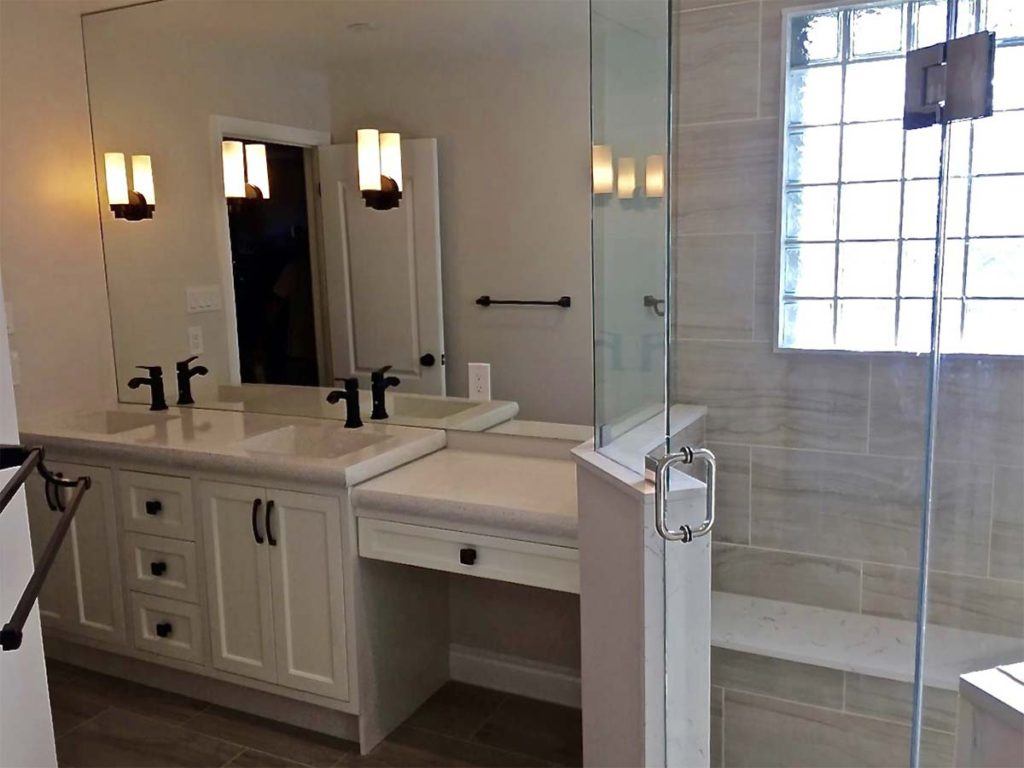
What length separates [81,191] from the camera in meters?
3.06

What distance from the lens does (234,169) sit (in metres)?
2.93

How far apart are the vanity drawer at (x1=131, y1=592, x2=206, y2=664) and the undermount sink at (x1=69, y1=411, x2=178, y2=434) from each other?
0.59 metres

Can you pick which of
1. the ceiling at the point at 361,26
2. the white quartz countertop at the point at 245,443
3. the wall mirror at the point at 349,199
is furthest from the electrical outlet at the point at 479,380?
the ceiling at the point at 361,26

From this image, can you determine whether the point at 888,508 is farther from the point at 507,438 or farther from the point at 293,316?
the point at 293,316

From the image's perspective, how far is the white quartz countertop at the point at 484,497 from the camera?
6.73 feet

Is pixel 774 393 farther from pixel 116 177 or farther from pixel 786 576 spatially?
pixel 116 177

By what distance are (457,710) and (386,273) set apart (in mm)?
1383

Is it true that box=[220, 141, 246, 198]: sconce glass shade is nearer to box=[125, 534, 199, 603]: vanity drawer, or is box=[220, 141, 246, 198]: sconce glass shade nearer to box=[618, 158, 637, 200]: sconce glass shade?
box=[125, 534, 199, 603]: vanity drawer

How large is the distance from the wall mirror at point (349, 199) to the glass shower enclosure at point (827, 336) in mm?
283

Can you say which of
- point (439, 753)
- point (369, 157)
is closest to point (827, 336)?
point (369, 157)

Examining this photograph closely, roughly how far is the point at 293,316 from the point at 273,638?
107cm

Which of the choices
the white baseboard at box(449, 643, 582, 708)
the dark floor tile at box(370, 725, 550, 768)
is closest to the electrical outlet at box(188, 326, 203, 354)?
the white baseboard at box(449, 643, 582, 708)

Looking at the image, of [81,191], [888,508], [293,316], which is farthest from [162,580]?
[888,508]

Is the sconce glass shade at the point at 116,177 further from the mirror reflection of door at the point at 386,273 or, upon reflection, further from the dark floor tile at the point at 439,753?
the dark floor tile at the point at 439,753
